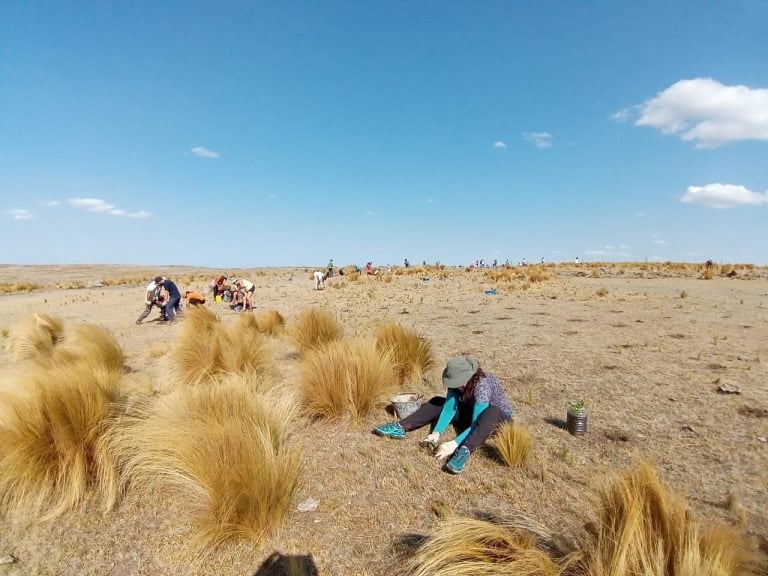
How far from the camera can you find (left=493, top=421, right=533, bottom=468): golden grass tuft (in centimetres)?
380

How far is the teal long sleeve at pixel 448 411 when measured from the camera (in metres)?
4.43

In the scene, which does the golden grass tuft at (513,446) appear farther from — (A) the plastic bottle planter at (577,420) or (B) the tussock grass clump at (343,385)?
(B) the tussock grass clump at (343,385)

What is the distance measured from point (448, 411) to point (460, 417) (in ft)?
0.90

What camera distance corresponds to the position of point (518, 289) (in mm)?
19375

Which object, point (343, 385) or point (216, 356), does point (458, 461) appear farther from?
point (216, 356)

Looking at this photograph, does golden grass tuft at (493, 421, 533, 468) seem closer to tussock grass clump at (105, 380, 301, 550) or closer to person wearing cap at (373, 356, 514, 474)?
person wearing cap at (373, 356, 514, 474)

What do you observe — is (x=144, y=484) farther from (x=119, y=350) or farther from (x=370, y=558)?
(x=119, y=350)

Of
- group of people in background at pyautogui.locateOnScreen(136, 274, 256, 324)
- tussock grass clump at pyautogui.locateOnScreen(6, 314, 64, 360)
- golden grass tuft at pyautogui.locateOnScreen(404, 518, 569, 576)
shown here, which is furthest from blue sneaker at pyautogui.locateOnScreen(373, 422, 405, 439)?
group of people in background at pyautogui.locateOnScreen(136, 274, 256, 324)

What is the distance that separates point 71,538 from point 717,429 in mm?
5828

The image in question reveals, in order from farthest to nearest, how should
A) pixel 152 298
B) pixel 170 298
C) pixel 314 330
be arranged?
pixel 170 298 < pixel 152 298 < pixel 314 330

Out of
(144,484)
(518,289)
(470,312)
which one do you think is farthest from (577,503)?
(518,289)

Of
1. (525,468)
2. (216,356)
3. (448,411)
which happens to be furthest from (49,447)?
(525,468)

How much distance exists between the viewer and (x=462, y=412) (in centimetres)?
475

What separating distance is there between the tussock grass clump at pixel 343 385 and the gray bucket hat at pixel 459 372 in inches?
40.6
